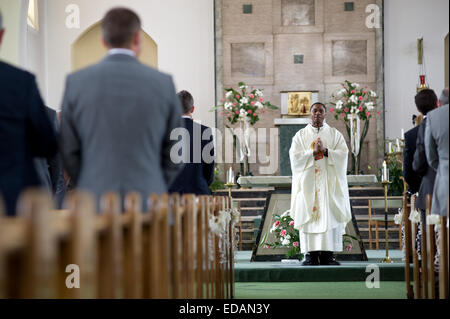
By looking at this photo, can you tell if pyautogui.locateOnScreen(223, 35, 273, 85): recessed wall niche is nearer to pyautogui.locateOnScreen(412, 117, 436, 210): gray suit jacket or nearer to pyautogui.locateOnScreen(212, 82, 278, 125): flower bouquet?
pyautogui.locateOnScreen(212, 82, 278, 125): flower bouquet

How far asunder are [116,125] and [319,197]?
18.3ft

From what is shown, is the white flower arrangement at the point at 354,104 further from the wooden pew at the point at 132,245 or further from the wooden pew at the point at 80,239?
the wooden pew at the point at 80,239

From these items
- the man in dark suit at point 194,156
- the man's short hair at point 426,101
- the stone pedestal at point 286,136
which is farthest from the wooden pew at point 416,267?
the stone pedestal at point 286,136

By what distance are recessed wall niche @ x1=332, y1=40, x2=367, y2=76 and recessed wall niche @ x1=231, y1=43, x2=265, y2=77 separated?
161 centimetres

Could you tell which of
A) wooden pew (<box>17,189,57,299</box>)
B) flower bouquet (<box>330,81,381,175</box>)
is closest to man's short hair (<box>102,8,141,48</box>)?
wooden pew (<box>17,189,57,299</box>)

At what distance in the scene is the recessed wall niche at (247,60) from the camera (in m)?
16.0

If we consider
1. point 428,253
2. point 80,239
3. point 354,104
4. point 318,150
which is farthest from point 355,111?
point 80,239

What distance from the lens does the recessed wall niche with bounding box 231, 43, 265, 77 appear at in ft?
52.5

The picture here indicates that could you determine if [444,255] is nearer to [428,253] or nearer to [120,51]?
→ [428,253]

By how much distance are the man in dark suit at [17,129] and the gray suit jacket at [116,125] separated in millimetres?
191

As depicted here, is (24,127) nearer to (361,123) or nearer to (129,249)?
(129,249)

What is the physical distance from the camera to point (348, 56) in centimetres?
1591
